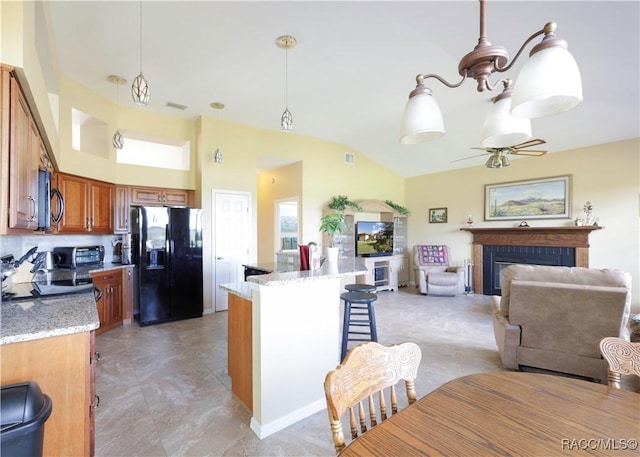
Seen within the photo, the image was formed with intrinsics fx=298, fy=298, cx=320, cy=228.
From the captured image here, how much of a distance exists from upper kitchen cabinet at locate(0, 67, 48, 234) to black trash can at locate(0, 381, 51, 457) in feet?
2.50

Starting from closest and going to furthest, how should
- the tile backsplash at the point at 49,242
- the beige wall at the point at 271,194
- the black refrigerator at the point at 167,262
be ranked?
the tile backsplash at the point at 49,242 → the black refrigerator at the point at 167,262 → the beige wall at the point at 271,194

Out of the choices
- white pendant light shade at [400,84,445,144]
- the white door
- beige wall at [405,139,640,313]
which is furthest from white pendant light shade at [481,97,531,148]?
beige wall at [405,139,640,313]

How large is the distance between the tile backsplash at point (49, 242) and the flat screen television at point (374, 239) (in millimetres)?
4403

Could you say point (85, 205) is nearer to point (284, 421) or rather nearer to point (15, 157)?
point (15, 157)

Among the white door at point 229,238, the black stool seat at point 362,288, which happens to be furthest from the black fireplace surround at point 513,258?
the white door at point 229,238

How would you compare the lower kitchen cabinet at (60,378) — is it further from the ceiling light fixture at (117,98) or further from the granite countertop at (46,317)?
the ceiling light fixture at (117,98)

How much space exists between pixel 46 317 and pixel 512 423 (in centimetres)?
211

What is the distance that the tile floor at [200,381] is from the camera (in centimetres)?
191

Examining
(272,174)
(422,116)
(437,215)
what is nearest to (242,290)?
(422,116)

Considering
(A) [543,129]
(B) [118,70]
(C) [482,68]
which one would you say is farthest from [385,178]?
(C) [482,68]

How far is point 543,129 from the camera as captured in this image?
479cm

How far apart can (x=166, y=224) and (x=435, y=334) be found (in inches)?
159

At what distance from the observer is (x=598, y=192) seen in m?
4.93

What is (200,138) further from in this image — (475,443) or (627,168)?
(627,168)
